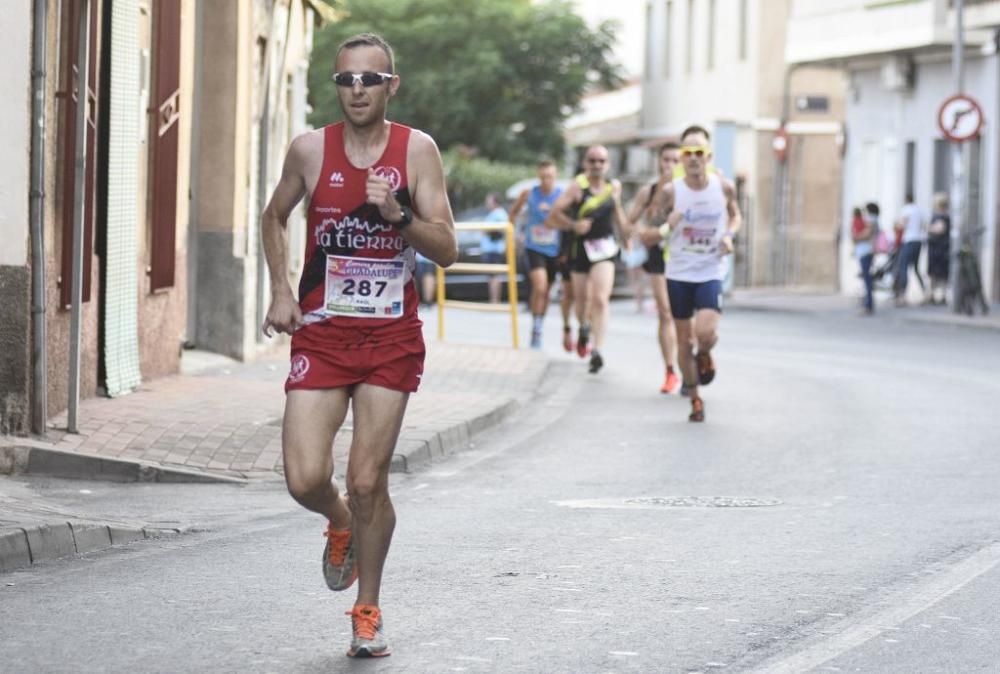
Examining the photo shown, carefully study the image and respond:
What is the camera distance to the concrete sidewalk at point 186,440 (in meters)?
9.53

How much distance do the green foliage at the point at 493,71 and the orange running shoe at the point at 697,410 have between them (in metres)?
50.3

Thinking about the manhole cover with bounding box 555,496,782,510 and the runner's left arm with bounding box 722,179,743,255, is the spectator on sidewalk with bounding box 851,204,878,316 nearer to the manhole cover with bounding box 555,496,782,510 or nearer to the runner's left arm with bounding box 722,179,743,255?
the runner's left arm with bounding box 722,179,743,255

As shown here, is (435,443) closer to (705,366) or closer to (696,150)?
(705,366)

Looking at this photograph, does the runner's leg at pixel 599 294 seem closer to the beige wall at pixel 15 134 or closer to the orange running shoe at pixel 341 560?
the beige wall at pixel 15 134

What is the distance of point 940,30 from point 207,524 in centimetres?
3063

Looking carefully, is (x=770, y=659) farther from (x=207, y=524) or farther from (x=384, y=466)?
(x=207, y=524)

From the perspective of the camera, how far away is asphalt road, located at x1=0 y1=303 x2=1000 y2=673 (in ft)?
23.4

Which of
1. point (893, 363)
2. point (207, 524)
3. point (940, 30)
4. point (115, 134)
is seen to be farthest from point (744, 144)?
point (207, 524)

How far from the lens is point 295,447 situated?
23.6 feet

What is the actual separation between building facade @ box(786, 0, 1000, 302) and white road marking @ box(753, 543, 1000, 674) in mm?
27619

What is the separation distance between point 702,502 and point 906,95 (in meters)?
32.2

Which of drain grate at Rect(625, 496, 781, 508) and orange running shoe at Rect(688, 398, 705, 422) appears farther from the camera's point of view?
orange running shoe at Rect(688, 398, 705, 422)

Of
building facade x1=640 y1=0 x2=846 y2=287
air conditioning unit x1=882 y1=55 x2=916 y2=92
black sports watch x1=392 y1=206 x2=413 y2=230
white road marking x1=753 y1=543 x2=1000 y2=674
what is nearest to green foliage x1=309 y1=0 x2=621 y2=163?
building facade x1=640 y1=0 x2=846 y2=287

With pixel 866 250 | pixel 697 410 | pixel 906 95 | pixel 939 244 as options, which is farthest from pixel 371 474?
pixel 906 95
